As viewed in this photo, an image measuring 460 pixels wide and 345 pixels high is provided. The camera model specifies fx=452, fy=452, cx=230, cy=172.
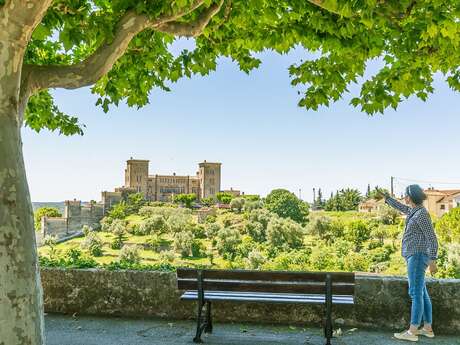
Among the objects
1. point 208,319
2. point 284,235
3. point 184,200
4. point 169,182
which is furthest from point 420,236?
point 169,182

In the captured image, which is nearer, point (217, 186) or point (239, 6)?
point (239, 6)

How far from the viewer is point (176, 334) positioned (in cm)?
532

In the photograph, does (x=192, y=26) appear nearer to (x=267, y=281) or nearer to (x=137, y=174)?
(x=267, y=281)

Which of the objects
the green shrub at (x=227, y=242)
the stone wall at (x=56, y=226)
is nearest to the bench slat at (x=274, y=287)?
the green shrub at (x=227, y=242)

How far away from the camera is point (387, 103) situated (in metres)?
5.77

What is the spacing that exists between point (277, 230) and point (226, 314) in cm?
5366

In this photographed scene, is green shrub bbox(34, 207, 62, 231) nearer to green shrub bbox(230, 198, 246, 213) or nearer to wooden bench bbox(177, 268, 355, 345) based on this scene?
green shrub bbox(230, 198, 246, 213)

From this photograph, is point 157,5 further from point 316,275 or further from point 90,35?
point 316,275

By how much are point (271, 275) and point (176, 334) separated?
1.37 m

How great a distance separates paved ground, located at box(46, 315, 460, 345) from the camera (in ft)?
16.4

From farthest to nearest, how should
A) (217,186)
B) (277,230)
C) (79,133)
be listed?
(217,186), (277,230), (79,133)

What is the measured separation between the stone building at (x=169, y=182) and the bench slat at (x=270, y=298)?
124 m

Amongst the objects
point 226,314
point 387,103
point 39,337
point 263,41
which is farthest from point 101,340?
point 387,103

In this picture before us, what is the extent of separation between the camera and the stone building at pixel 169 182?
130625 mm
